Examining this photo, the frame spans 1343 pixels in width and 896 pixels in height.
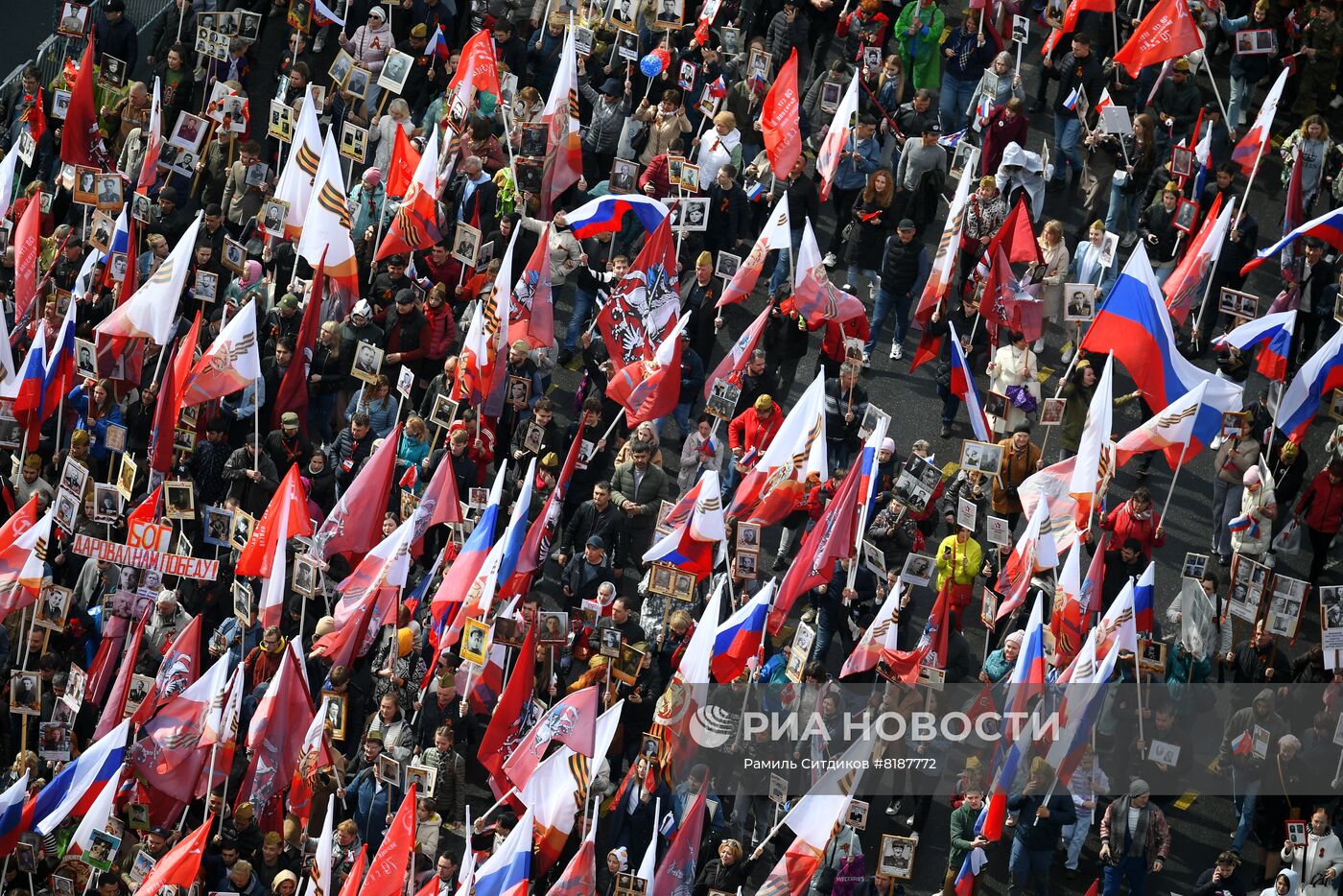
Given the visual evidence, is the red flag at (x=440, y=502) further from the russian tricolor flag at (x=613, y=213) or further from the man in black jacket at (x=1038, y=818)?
the man in black jacket at (x=1038, y=818)

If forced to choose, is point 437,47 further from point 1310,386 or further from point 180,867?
point 180,867

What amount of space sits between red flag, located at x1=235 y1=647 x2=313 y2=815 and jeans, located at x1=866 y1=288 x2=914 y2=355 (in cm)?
838

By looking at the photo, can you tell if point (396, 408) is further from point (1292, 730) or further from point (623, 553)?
point (1292, 730)

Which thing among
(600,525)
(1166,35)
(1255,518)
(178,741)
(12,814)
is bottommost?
(12,814)

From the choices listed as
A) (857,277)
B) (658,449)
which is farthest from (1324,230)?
(658,449)

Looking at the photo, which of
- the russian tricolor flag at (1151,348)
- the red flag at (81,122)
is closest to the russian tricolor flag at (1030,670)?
the russian tricolor flag at (1151,348)

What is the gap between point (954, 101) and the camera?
34.1m

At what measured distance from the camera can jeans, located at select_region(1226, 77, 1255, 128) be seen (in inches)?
1356

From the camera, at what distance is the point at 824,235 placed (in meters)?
33.7

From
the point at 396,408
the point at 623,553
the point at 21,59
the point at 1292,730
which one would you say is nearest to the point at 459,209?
the point at 396,408

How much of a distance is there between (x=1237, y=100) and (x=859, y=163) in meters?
5.24

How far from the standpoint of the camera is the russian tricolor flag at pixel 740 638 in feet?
86.1

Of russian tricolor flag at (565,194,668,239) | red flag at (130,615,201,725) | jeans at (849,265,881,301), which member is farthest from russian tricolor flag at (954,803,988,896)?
russian tricolor flag at (565,194,668,239)

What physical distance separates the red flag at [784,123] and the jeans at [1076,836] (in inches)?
356
